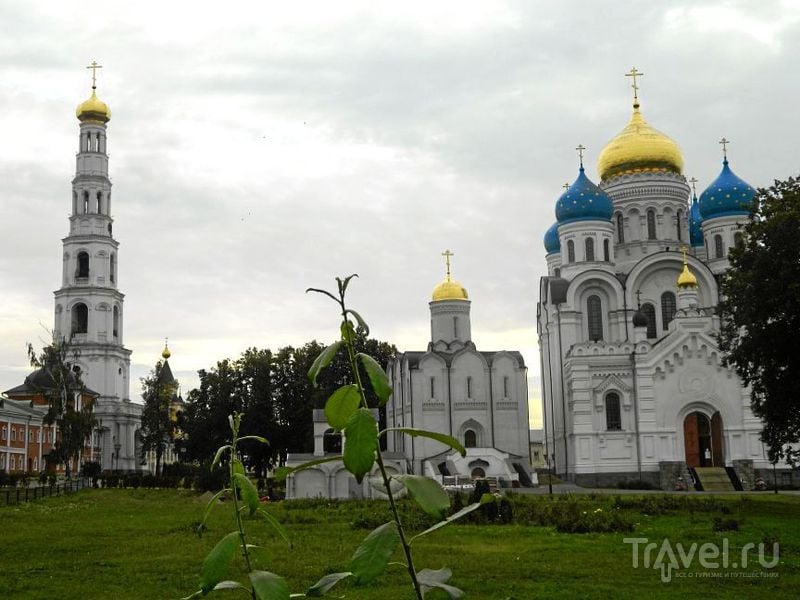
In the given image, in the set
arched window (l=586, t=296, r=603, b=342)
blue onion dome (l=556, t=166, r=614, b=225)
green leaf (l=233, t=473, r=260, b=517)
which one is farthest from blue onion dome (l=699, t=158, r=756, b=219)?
green leaf (l=233, t=473, r=260, b=517)

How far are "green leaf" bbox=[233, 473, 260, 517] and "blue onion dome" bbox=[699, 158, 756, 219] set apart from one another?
48172 millimetres

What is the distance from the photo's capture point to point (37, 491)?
3762cm

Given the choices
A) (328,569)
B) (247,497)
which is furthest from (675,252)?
(247,497)

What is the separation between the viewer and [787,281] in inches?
977

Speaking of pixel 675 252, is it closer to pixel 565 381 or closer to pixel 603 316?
pixel 603 316

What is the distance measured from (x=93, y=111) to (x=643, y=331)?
130 ft

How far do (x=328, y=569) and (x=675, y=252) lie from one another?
35575mm

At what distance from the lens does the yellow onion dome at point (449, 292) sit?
170 feet

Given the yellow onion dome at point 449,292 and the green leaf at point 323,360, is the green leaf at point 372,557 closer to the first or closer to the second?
the green leaf at point 323,360

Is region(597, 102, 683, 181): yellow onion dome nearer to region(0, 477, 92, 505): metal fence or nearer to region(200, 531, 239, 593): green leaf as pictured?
region(0, 477, 92, 505): metal fence

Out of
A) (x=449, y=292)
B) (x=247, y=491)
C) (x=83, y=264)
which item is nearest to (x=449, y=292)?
(x=449, y=292)

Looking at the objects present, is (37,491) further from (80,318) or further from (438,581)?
(438,581)

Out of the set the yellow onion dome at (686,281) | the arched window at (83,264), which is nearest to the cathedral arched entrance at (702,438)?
the yellow onion dome at (686,281)

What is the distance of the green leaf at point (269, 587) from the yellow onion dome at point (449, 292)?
162 ft
